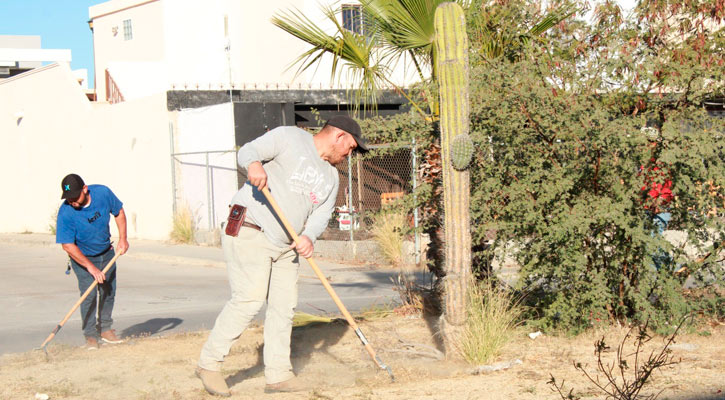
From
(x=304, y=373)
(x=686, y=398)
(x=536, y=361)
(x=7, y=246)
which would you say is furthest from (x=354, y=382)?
(x=7, y=246)

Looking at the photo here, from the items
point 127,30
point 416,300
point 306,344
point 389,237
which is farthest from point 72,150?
point 306,344

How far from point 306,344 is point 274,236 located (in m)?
1.90

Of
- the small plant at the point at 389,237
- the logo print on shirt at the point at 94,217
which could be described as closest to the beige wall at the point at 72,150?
the small plant at the point at 389,237

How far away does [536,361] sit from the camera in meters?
6.29

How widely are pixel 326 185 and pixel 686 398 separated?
2698 millimetres

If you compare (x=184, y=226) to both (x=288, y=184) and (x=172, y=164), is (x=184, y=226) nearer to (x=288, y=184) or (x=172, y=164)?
(x=172, y=164)

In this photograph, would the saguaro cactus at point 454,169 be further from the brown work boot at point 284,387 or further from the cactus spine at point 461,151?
the brown work boot at point 284,387

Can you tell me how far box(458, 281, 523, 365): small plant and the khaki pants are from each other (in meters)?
1.38

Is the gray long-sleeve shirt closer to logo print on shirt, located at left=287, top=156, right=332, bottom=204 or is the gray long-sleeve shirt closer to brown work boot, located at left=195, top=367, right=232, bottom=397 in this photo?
logo print on shirt, located at left=287, top=156, right=332, bottom=204

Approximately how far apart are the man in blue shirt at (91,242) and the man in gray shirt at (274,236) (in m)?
2.28

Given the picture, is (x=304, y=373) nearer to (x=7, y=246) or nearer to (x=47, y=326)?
(x=47, y=326)

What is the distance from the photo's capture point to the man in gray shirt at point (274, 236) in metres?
5.66

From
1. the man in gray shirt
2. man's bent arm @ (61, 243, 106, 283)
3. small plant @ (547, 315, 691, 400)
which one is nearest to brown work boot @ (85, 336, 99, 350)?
man's bent arm @ (61, 243, 106, 283)

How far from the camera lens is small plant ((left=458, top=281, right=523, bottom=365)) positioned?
624 cm
